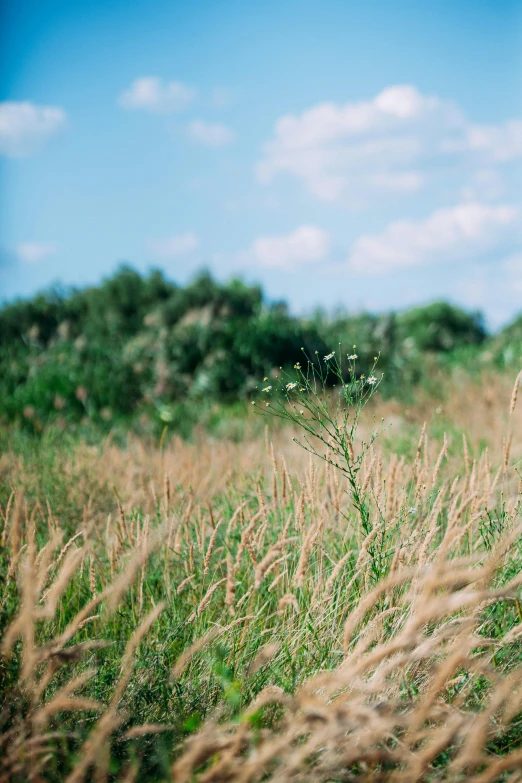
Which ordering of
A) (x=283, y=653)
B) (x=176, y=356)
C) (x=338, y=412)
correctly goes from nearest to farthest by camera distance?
(x=283, y=653) → (x=338, y=412) → (x=176, y=356)

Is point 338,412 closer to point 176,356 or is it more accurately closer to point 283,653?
point 283,653

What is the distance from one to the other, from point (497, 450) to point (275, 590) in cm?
266

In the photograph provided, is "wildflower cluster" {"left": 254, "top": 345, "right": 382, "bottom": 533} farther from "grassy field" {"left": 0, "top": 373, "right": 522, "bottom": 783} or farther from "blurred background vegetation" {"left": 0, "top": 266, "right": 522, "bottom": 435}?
"blurred background vegetation" {"left": 0, "top": 266, "right": 522, "bottom": 435}

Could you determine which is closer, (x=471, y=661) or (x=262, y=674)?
(x=471, y=661)

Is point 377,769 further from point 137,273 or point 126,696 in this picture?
point 137,273

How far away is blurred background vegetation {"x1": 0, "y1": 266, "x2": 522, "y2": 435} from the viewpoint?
30.3ft

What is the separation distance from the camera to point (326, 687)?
6.54 ft

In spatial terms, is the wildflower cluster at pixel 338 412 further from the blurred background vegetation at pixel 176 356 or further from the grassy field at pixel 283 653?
the blurred background vegetation at pixel 176 356

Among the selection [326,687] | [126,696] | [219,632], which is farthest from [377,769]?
[126,696]

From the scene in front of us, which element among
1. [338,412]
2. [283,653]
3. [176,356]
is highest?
[176,356]

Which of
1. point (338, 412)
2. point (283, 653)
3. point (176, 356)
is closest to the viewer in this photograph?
point (283, 653)

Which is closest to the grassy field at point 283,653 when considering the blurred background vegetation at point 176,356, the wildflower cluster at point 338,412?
the wildflower cluster at point 338,412

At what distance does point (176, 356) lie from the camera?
33.9 ft

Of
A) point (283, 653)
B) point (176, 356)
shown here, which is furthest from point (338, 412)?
point (176, 356)
